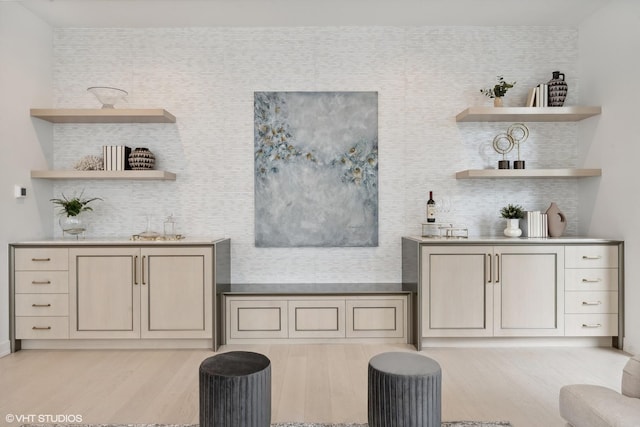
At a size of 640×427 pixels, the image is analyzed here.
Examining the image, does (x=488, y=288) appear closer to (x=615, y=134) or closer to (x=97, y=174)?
(x=615, y=134)

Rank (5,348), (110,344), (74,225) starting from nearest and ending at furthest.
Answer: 1. (5,348)
2. (110,344)
3. (74,225)

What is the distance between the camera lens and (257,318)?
11.9 ft

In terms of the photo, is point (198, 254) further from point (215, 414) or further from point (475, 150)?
point (475, 150)

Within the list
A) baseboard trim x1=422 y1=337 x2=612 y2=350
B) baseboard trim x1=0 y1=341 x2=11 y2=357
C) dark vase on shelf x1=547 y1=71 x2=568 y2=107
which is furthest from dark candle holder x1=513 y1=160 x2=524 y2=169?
baseboard trim x1=0 y1=341 x2=11 y2=357

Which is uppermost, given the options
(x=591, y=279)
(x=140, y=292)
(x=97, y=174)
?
(x=97, y=174)

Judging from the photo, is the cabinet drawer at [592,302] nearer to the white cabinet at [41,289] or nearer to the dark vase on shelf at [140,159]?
the dark vase on shelf at [140,159]

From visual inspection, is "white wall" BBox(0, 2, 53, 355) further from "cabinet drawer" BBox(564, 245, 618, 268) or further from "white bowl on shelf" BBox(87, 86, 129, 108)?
"cabinet drawer" BBox(564, 245, 618, 268)

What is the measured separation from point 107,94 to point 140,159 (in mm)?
668

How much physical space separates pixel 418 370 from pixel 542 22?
3.70m

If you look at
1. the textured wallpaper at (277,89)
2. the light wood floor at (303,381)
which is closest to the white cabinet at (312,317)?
the light wood floor at (303,381)

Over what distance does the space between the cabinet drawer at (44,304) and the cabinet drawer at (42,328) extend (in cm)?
5

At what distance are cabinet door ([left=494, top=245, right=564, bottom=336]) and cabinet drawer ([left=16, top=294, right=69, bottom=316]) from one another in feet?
11.7

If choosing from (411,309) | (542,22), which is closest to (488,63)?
(542,22)

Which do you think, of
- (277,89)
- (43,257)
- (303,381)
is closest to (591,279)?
(303,381)
